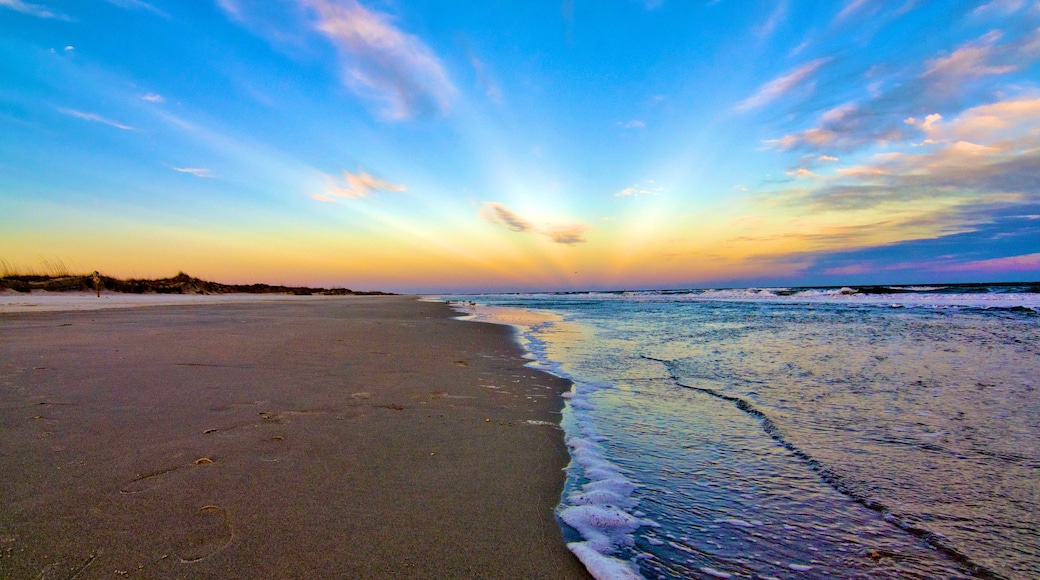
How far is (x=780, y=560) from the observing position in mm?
2000

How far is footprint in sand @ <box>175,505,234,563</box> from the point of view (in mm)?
1756

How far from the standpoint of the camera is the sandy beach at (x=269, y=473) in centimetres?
178

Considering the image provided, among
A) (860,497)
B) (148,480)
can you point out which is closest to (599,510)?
(860,497)

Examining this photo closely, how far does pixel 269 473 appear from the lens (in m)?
2.50

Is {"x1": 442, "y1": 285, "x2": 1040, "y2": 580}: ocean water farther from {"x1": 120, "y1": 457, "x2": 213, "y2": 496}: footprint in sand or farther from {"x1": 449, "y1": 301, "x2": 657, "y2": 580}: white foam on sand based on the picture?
{"x1": 120, "y1": 457, "x2": 213, "y2": 496}: footprint in sand

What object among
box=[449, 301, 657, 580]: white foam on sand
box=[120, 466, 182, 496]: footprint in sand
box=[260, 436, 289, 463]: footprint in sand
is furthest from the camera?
box=[260, 436, 289, 463]: footprint in sand

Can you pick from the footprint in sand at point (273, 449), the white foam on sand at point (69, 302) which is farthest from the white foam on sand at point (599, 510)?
the white foam on sand at point (69, 302)

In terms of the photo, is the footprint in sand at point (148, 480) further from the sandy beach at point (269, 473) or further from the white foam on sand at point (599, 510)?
the white foam on sand at point (599, 510)

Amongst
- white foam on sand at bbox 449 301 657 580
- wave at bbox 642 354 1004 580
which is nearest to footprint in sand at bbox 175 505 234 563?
white foam on sand at bbox 449 301 657 580

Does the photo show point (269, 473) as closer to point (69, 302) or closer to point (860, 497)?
point (860, 497)

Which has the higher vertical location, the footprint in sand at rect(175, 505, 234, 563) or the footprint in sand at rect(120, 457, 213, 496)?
the footprint in sand at rect(120, 457, 213, 496)

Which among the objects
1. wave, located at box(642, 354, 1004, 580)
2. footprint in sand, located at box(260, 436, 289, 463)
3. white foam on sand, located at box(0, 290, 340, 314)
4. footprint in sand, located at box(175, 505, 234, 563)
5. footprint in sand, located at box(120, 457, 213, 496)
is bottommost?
wave, located at box(642, 354, 1004, 580)

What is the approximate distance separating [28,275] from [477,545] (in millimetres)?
38071

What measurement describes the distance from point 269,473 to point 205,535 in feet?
2.07
